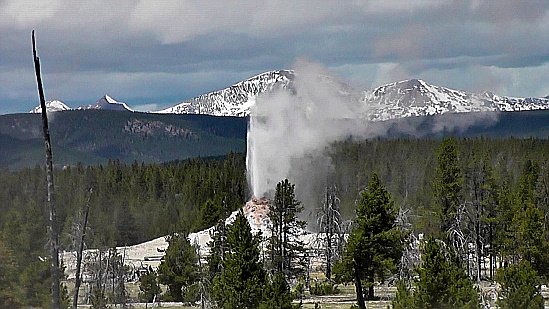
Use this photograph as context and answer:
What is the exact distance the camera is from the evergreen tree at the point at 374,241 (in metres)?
45.4

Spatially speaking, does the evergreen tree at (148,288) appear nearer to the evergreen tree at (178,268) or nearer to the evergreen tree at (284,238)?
the evergreen tree at (178,268)

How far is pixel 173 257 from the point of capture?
57188 millimetres

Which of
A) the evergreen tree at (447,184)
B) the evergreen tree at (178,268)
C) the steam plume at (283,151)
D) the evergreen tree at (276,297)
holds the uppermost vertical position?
the steam plume at (283,151)

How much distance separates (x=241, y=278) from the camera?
1452 inches

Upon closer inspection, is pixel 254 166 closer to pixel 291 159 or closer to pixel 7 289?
pixel 291 159

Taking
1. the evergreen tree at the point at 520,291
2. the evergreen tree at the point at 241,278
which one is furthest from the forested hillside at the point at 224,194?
the evergreen tree at the point at 520,291

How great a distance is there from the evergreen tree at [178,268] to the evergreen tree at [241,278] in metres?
18.8

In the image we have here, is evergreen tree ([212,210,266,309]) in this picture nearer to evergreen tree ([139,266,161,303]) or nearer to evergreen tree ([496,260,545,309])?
evergreen tree ([496,260,545,309])

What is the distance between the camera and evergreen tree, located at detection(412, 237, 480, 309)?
34469 millimetres

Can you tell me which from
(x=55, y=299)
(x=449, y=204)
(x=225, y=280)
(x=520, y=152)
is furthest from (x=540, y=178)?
(x=55, y=299)

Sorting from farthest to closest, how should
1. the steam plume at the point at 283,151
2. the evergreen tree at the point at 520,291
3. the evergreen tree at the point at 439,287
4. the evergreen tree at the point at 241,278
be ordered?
the steam plume at the point at 283,151
the evergreen tree at the point at 520,291
the evergreen tree at the point at 241,278
the evergreen tree at the point at 439,287

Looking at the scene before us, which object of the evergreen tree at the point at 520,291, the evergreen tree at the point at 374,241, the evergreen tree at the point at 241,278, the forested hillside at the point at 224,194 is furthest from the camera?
the forested hillside at the point at 224,194

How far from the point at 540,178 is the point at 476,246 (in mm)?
35811

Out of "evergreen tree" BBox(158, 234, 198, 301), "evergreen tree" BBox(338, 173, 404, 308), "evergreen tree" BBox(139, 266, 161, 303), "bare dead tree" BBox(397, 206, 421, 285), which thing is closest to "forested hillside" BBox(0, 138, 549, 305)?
"evergreen tree" BBox(139, 266, 161, 303)
